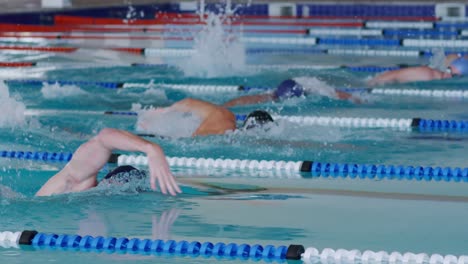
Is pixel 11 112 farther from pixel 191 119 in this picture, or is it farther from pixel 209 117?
pixel 209 117

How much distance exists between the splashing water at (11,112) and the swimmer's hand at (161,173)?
2.75m

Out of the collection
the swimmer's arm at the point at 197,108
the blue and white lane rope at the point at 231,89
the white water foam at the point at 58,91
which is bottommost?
the blue and white lane rope at the point at 231,89

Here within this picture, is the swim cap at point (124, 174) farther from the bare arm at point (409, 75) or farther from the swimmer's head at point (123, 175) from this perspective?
the bare arm at point (409, 75)

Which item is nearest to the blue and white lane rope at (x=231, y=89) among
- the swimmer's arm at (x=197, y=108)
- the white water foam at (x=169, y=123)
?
the white water foam at (x=169, y=123)

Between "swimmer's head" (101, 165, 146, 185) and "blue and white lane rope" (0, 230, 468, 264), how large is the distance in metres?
0.49

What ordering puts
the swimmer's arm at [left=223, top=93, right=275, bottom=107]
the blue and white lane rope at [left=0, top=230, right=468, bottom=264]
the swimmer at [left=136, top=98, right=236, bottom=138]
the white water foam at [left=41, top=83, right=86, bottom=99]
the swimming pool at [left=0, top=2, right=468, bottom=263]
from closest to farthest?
the blue and white lane rope at [left=0, top=230, right=468, bottom=264] < the swimming pool at [left=0, top=2, right=468, bottom=263] < the swimmer at [left=136, top=98, right=236, bottom=138] < the swimmer's arm at [left=223, top=93, right=275, bottom=107] < the white water foam at [left=41, top=83, right=86, bottom=99]

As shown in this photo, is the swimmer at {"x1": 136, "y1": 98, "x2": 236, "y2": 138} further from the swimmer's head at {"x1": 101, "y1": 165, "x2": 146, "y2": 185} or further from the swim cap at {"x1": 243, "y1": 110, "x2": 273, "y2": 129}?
the swimmer's head at {"x1": 101, "y1": 165, "x2": 146, "y2": 185}

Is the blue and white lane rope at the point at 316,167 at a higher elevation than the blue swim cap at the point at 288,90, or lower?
lower

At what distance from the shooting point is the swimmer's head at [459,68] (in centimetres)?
811

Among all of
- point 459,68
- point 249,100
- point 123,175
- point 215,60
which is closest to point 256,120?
point 249,100

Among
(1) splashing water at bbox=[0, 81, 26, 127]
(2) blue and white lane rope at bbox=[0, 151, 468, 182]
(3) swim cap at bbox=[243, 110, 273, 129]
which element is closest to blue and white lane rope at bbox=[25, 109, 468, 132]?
(3) swim cap at bbox=[243, 110, 273, 129]

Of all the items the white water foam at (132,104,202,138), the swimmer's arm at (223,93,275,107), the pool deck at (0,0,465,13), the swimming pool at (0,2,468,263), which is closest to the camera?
the swimming pool at (0,2,468,263)

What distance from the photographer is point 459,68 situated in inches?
320

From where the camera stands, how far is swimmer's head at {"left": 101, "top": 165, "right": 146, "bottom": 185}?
4.04m
